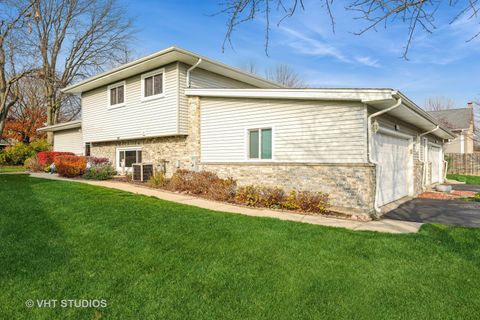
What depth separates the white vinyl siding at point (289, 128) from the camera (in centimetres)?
798

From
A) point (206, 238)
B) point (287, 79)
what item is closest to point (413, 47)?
point (206, 238)

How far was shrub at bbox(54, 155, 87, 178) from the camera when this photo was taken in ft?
43.9

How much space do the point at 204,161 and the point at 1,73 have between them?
10061mm

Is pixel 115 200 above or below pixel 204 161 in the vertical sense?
below

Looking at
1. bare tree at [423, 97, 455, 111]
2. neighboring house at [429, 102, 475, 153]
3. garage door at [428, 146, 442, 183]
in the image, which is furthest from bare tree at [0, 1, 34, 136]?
bare tree at [423, 97, 455, 111]

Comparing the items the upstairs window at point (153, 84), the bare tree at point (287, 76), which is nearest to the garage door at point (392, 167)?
the upstairs window at point (153, 84)

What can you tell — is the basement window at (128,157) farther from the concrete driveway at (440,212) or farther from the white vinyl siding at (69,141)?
the concrete driveway at (440,212)

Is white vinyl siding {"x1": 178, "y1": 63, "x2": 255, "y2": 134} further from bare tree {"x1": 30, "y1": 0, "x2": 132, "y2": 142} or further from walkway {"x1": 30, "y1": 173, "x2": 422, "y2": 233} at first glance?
bare tree {"x1": 30, "y1": 0, "x2": 132, "y2": 142}

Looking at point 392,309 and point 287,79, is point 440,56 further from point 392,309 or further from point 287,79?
point 287,79

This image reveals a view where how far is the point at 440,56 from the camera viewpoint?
4.60 m

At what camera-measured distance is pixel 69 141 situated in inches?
798

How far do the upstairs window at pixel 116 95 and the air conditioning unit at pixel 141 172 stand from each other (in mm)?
3468

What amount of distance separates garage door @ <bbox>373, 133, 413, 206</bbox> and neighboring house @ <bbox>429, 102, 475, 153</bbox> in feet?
85.1

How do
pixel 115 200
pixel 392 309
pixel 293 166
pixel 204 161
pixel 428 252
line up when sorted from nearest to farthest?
1. pixel 392 309
2. pixel 428 252
3. pixel 115 200
4. pixel 293 166
5. pixel 204 161
